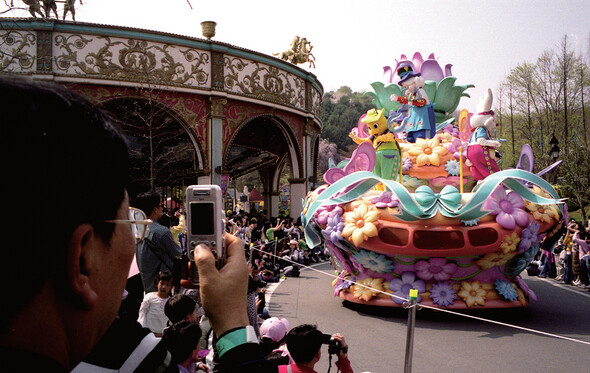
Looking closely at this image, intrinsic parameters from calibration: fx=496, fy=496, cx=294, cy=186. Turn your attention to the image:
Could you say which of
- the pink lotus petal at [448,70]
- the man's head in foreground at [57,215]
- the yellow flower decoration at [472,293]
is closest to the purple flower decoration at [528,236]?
the yellow flower decoration at [472,293]

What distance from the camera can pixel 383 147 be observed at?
9117 mm

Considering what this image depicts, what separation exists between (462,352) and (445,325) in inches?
58.0

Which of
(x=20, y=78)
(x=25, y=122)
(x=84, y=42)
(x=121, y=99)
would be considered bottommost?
(x=25, y=122)

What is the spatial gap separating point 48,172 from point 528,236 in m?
8.47

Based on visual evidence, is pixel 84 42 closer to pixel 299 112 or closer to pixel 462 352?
pixel 299 112

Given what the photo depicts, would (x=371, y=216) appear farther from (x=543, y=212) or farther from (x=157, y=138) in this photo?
→ (x=157, y=138)

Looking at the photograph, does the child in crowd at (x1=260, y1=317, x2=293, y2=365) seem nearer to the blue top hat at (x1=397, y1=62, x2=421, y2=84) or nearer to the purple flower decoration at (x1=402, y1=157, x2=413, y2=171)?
the purple flower decoration at (x1=402, y1=157, x2=413, y2=171)

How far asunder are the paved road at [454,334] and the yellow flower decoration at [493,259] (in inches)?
37.9

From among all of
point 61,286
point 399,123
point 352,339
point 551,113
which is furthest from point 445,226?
point 551,113

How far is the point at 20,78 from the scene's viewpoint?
40.2 inches

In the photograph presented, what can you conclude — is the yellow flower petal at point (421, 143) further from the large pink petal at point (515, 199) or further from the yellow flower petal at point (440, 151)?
the large pink petal at point (515, 199)

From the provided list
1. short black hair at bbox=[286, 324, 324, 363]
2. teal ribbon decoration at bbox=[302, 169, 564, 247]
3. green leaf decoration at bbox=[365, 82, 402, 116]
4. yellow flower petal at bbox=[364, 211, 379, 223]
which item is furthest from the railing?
short black hair at bbox=[286, 324, 324, 363]

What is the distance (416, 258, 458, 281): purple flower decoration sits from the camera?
27.2 feet

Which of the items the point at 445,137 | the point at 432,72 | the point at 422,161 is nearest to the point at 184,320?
the point at 422,161
